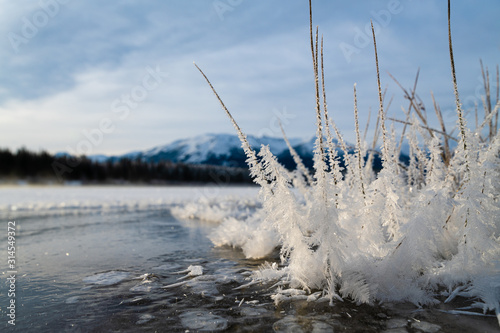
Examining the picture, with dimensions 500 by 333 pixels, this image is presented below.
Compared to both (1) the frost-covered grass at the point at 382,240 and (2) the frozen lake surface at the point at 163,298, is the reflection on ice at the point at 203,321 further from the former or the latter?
(1) the frost-covered grass at the point at 382,240

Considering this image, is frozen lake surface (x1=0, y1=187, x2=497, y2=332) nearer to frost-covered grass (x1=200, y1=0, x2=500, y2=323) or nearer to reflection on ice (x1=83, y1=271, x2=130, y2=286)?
reflection on ice (x1=83, y1=271, x2=130, y2=286)

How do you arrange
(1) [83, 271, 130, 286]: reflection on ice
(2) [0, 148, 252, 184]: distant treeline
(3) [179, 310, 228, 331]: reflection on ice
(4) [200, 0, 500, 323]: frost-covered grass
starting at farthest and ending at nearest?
(2) [0, 148, 252, 184]: distant treeline < (1) [83, 271, 130, 286]: reflection on ice < (4) [200, 0, 500, 323]: frost-covered grass < (3) [179, 310, 228, 331]: reflection on ice

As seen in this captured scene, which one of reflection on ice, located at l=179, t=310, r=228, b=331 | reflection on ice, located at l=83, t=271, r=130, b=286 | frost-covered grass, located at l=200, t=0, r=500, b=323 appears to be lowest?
reflection on ice, located at l=83, t=271, r=130, b=286

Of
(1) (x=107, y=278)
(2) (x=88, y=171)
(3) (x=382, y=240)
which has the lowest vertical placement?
(1) (x=107, y=278)

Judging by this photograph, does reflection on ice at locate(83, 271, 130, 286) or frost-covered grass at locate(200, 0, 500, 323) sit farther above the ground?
frost-covered grass at locate(200, 0, 500, 323)

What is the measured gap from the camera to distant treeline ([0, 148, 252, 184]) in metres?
33.5

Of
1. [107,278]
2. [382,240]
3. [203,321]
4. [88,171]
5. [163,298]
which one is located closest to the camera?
[203,321]

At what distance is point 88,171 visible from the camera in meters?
39.6

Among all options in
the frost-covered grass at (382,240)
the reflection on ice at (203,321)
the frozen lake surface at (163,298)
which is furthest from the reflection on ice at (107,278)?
the frost-covered grass at (382,240)

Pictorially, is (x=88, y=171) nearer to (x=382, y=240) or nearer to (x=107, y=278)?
(x=107, y=278)

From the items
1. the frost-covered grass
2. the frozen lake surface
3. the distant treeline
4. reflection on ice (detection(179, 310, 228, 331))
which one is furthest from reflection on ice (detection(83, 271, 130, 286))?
the distant treeline

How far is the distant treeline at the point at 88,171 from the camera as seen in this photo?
3353 centimetres

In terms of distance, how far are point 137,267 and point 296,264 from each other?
1834 mm

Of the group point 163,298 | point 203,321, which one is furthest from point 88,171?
point 203,321
